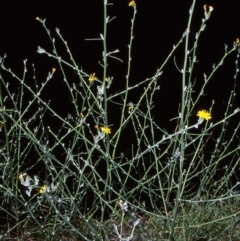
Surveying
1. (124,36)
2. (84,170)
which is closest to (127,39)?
(124,36)

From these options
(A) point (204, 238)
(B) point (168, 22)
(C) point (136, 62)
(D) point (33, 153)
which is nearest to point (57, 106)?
(D) point (33, 153)

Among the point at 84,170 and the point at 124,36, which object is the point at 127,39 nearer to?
the point at 124,36

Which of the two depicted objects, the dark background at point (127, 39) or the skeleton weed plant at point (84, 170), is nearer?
the skeleton weed plant at point (84, 170)

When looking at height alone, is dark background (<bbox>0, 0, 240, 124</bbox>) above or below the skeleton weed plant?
above

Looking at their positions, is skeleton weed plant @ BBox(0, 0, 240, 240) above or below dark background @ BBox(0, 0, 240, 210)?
below

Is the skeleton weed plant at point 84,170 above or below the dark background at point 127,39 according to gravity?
below

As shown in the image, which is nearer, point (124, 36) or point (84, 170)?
point (84, 170)

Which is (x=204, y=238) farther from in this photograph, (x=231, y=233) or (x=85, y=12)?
(x=85, y=12)

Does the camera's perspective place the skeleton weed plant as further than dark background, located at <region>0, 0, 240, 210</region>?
No

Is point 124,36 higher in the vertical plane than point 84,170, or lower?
higher

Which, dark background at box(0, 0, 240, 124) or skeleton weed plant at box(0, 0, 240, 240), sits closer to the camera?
skeleton weed plant at box(0, 0, 240, 240)

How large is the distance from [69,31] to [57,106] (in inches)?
15.2

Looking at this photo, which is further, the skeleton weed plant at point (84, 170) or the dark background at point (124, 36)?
the dark background at point (124, 36)

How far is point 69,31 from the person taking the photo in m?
2.81
